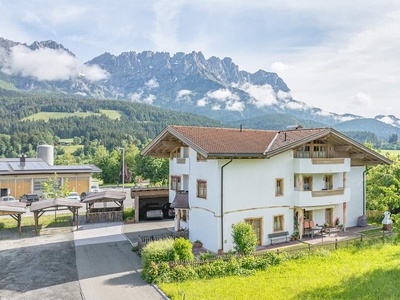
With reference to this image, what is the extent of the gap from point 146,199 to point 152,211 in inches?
62.0

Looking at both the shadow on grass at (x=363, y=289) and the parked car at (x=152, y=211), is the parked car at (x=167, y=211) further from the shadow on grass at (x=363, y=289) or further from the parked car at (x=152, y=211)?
the shadow on grass at (x=363, y=289)

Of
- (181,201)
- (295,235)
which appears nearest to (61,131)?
(181,201)

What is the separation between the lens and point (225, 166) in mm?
21312

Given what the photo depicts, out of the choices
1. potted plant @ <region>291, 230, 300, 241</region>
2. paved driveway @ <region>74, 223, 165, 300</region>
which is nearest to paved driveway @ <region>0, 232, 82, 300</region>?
paved driveway @ <region>74, 223, 165, 300</region>

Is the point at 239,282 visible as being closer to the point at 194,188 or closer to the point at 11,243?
the point at 194,188

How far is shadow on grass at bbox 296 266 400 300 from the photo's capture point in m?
14.7

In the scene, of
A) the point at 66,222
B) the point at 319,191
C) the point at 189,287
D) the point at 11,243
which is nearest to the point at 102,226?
the point at 66,222

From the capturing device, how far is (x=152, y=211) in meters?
32.8

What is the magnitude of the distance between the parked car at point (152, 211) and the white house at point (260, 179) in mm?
5753

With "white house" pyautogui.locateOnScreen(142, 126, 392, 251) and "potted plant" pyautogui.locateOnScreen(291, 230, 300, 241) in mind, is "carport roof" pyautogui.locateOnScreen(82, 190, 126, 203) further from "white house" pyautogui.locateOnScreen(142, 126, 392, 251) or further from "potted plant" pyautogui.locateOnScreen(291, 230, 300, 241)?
"potted plant" pyautogui.locateOnScreen(291, 230, 300, 241)

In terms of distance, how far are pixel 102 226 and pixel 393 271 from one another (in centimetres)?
2301

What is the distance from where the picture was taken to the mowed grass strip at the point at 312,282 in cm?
1478

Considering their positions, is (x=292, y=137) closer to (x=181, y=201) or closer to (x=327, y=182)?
(x=327, y=182)

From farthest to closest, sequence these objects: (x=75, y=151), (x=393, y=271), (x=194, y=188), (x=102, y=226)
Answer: (x=75, y=151) → (x=102, y=226) → (x=194, y=188) → (x=393, y=271)
